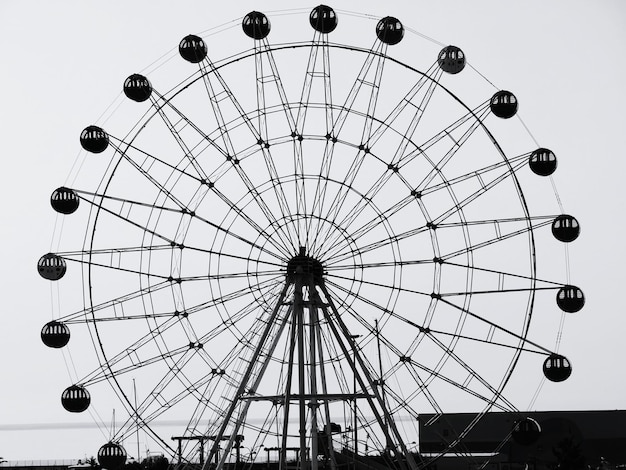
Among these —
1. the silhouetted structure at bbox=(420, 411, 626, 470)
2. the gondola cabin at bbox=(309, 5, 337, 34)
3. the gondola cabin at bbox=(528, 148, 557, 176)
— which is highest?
the silhouetted structure at bbox=(420, 411, 626, 470)

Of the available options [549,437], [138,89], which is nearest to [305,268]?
[138,89]

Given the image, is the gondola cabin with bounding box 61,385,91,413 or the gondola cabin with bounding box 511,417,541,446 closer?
the gondola cabin with bounding box 61,385,91,413

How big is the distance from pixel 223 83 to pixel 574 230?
37.0 feet

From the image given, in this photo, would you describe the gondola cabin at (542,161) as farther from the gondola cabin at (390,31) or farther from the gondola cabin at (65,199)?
the gondola cabin at (65,199)

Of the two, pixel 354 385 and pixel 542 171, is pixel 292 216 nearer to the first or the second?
pixel 354 385

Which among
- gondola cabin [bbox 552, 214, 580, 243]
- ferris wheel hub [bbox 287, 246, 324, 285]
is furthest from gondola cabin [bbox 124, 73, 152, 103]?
gondola cabin [bbox 552, 214, 580, 243]

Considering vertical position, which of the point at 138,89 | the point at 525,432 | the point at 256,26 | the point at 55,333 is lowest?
the point at 525,432

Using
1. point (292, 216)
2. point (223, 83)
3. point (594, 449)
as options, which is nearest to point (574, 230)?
point (292, 216)

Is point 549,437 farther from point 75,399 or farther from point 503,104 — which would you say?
point 75,399

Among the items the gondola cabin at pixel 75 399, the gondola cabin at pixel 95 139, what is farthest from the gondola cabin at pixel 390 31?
the gondola cabin at pixel 75 399

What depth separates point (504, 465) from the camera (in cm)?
7525

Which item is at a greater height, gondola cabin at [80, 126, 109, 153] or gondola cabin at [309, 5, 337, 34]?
gondola cabin at [309, 5, 337, 34]

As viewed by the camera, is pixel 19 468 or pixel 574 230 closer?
pixel 574 230

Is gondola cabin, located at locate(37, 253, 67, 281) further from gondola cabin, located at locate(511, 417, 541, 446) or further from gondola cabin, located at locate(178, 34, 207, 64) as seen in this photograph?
gondola cabin, located at locate(511, 417, 541, 446)
